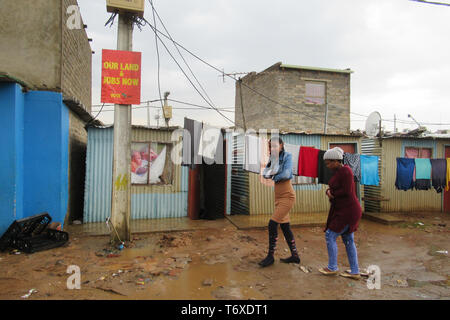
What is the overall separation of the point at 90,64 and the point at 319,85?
1157 cm

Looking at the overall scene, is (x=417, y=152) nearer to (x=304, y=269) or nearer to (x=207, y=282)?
(x=304, y=269)

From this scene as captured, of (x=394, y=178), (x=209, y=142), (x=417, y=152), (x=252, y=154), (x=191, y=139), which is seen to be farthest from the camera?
(x=417, y=152)

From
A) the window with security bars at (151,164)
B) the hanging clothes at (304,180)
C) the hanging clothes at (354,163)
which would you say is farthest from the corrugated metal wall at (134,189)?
the hanging clothes at (354,163)

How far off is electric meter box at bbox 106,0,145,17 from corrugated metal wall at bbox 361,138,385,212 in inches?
348

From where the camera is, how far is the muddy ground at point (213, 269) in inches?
135

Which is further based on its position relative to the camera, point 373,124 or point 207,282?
point 373,124

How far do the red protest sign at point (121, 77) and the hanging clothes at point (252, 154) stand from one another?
9.29 ft

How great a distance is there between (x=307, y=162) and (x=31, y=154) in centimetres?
642

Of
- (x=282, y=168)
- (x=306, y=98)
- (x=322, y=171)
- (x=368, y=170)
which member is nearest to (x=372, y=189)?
(x=368, y=170)

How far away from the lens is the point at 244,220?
7695mm

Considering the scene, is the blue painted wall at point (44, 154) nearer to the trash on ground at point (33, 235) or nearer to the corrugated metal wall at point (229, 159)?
the trash on ground at point (33, 235)

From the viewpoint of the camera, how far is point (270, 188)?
876 cm

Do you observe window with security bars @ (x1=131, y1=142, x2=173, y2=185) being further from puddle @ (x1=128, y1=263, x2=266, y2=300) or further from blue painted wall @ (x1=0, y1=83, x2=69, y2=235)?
puddle @ (x1=128, y1=263, x2=266, y2=300)
